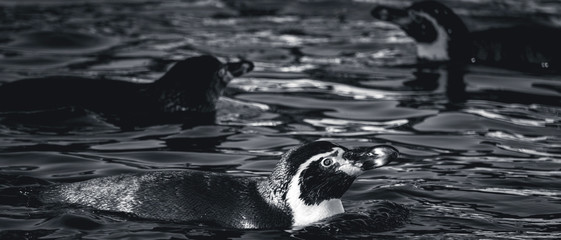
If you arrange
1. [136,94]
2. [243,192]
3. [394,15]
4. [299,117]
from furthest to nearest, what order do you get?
[394,15]
[299,117]
[136,94]
[243,192]

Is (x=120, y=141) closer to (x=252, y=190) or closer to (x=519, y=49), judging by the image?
(x=252, y=190)

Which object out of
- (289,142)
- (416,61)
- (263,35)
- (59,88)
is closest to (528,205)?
(289,142)

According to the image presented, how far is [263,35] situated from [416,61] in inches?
103

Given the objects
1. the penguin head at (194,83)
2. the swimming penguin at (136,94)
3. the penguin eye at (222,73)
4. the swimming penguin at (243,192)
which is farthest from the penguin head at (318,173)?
the penguin eye at (222,73)

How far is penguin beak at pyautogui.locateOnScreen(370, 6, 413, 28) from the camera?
17344mm

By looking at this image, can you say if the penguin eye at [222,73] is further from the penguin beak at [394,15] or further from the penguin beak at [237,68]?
the penguin beak at [394,15]

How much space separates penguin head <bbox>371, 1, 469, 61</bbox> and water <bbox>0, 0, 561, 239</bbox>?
407 millimetres

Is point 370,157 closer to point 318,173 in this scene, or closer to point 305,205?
point 318,173

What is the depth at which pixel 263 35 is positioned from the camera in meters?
19.2

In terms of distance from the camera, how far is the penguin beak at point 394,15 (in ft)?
56.9

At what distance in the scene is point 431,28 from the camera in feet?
57.2

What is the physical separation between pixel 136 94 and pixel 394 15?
509 centimetres

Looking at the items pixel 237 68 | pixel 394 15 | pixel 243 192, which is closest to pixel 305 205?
pixel 243 192

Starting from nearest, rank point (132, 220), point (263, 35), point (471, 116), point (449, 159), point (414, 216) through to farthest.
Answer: point (132, 220)
point (414, 216)
point (449, 159)
point (471, 116)
point (263, 35)
